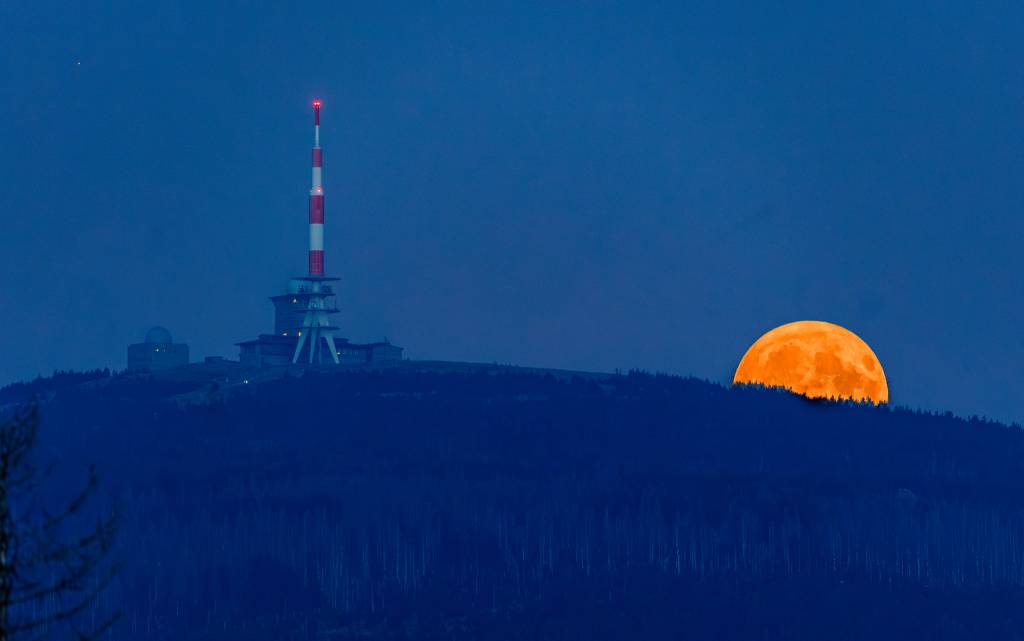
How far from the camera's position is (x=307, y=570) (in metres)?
196

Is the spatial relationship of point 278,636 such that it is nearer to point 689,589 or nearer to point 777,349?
point 689,589

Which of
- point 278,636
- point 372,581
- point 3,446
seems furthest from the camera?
point 372,581

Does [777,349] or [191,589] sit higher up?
[777,349]

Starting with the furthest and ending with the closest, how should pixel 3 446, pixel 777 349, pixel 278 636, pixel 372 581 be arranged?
pixel 372 581, pixel 278 636, pixel 777 349, pixel 3 446

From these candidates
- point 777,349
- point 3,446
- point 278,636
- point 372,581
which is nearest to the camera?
point 3,446

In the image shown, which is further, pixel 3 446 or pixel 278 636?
pixel 278 636

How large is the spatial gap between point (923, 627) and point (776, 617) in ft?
52.0

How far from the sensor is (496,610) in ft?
A: 599

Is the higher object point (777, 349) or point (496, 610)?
point (777, 349)

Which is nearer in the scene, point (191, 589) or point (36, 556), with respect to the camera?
point (36, 556)

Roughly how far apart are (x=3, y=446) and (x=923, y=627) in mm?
171983

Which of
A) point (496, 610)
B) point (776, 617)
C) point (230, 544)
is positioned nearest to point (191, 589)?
point (230, 544)

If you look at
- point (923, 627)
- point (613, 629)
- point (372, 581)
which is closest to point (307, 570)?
point (372, 581)

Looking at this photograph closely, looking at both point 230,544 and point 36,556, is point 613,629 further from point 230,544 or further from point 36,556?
point 36,556
